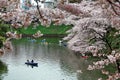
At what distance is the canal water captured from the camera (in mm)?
19984

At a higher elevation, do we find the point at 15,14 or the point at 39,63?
the point at 15,14

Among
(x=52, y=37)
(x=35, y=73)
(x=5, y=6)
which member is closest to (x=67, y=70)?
(x=35, y=73)

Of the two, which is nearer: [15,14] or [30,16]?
[30,16]

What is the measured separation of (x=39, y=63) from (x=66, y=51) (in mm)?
6600

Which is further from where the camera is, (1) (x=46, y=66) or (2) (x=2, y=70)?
(1) (x=46, y=66)

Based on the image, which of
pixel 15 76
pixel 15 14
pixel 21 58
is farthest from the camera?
pixel 21 58

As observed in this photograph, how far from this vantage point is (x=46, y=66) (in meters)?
23.2

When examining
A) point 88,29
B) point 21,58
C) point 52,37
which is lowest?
point 52,37

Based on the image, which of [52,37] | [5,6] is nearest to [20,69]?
[5,6]

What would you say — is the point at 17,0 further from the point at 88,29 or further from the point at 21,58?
the point at 21,58

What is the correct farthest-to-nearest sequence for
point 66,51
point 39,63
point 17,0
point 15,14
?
point 66,51
point 39,63
point 15,14
point 17,0

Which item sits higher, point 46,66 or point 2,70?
point 2,70

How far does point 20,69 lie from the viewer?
22.6 metres

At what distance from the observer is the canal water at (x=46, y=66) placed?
19984 mm
